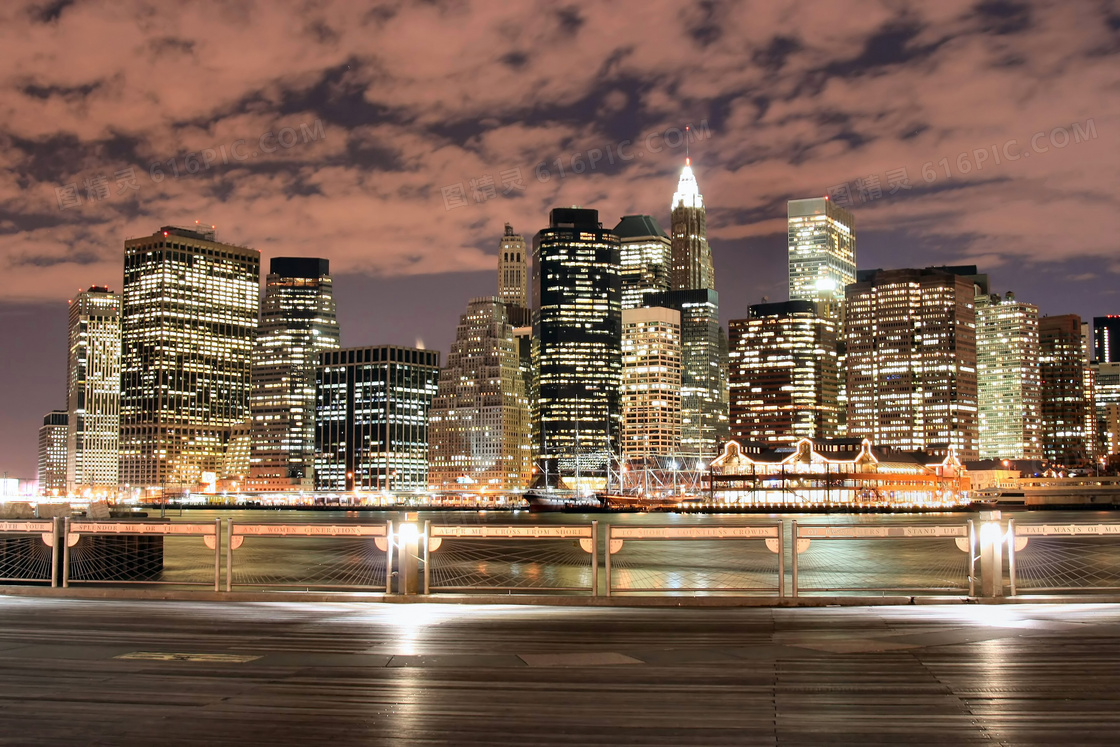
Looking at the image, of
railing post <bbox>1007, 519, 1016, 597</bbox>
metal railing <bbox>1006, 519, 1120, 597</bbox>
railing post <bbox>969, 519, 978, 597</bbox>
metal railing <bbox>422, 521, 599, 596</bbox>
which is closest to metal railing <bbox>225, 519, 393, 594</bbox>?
metal railing <bbox>422, 521, 599, 596</bbox>

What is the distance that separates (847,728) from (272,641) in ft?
24.5

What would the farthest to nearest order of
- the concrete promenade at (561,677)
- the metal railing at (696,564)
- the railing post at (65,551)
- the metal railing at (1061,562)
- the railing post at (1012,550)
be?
the railing post at (65,551), the metal railing at (1061,562), the railing post at (1012,550), the metal railing at (696,564), the concrete promenade at (561,677)

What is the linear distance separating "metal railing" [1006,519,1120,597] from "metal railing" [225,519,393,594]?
1025 centimetres

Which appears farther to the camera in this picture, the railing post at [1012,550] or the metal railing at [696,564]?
the railing post at [1012,550]

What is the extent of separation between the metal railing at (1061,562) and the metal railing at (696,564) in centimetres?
390

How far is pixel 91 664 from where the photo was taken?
1202 cm

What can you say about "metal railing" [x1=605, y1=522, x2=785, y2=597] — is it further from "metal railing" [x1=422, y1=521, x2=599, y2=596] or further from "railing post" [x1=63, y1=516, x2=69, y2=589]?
"railing post" [x1=63, y1=516, x2=69, y2=589]

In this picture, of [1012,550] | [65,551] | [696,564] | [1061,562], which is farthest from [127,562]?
[1061,562]

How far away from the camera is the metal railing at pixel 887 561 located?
1814 centimetres

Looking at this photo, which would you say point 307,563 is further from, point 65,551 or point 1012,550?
point 1012,550

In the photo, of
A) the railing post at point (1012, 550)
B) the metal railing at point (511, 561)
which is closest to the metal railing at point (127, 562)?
the metal railing at point (511, 561)

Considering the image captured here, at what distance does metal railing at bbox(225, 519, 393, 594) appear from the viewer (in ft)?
61.7

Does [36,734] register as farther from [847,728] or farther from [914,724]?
[914,724]

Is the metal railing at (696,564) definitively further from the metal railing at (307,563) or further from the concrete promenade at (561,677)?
the metal railing at (307,563)
